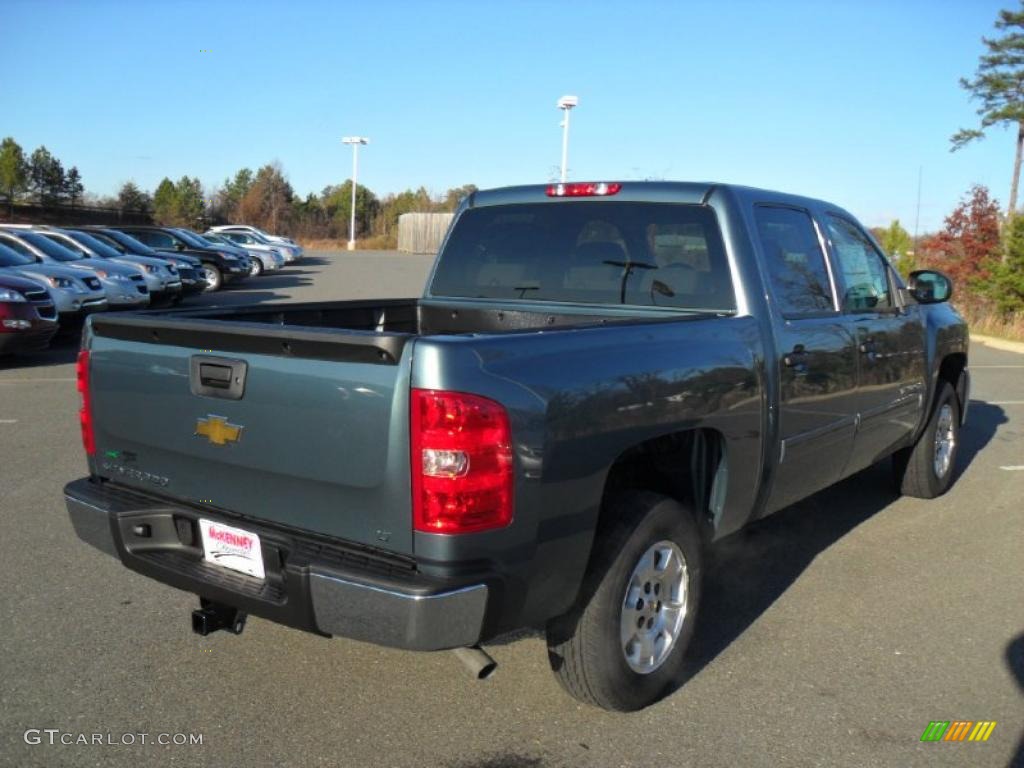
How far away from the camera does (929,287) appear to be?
5699 mm

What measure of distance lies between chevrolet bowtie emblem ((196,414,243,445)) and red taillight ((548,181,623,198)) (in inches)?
91.0

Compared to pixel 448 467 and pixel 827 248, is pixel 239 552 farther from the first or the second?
pixel 827 248

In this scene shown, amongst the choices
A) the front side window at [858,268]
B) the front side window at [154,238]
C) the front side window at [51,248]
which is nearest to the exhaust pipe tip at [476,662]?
the front side window at [858,268]

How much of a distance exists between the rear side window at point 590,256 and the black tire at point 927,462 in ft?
9.31

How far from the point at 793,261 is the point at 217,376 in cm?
281

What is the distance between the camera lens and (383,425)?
8.82ft

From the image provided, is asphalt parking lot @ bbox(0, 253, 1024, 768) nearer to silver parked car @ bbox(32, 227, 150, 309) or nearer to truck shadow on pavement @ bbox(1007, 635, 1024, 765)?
truck shadow on pavement @ bbox(1007, 635, 1024, 765)

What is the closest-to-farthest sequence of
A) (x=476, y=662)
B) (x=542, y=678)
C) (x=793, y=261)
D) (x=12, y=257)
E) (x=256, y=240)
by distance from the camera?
(x=476, y=662)
(x=542, y=678)
(x=793, y=261)
(x=12, y=257)
(x=256, y=240)

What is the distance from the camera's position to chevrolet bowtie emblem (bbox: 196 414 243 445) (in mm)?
A: 3039

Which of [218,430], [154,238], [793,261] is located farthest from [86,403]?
[154,238]

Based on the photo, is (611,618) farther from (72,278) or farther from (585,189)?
(72,278)

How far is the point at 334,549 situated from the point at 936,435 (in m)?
4.87

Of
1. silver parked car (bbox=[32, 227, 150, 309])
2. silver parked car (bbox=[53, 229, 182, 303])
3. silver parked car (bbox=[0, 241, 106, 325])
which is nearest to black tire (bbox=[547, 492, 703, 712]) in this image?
silver parked car (bbox=[0, 241, 106, 325])

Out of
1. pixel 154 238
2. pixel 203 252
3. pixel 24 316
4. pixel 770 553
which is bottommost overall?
pixel 770 553
